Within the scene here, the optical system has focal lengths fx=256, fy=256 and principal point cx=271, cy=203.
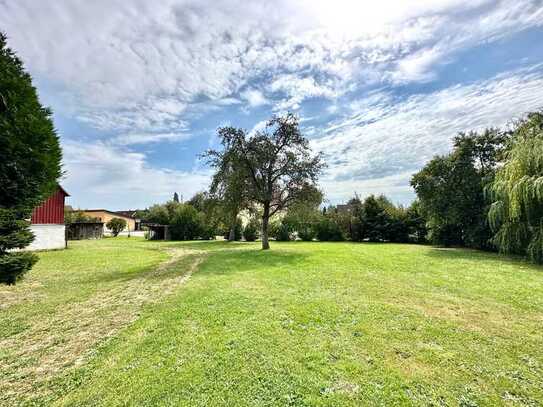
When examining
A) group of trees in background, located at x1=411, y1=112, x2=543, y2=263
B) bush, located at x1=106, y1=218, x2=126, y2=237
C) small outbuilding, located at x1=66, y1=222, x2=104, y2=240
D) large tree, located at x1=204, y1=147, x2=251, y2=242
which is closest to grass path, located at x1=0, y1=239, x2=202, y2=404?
large tree, located at x1=204, y1=147, x2=251, y2=242

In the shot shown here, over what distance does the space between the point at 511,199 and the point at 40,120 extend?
15.9 m

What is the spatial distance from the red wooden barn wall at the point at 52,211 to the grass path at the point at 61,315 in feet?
26.5

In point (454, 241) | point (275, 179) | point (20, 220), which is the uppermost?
point (275, 179)

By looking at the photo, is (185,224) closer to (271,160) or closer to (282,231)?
(282,231)

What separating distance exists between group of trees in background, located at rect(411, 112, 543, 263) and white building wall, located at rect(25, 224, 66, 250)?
23488 mm

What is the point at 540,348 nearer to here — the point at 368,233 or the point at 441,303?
the point at 441,303

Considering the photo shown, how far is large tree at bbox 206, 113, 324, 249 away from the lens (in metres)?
14.4

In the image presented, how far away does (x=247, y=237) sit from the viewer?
27.4 metres

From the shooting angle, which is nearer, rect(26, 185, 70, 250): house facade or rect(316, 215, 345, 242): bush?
rect(26, 185, 70, 250): house facade

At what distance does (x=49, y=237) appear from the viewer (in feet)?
50.9

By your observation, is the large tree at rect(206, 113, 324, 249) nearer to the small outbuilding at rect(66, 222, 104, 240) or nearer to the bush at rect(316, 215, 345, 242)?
the bush at rect(316, 215, 345, 242)

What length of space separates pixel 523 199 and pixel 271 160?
11.1 metres

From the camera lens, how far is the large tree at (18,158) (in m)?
5.68

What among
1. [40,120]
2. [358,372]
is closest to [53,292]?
[40,120]
